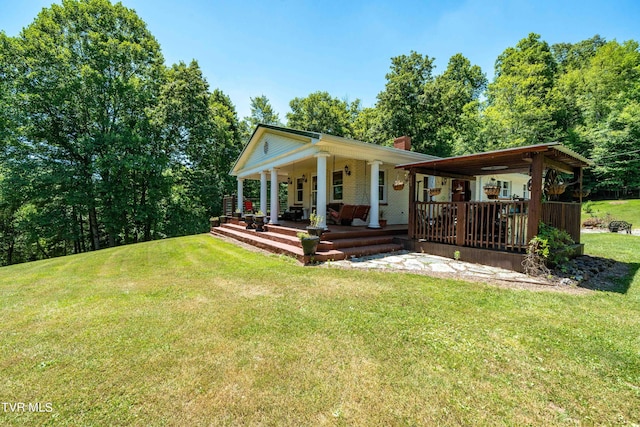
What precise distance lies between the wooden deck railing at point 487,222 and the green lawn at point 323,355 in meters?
1.97

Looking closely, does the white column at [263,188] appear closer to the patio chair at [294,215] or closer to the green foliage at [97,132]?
the patio chair at [294,215]

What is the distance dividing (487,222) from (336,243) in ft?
11.7

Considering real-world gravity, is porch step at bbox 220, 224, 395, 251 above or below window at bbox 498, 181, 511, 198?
below

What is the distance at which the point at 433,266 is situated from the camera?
19.9 feet

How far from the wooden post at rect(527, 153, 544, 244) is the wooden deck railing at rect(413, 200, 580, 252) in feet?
0.55

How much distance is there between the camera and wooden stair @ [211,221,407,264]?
6.86 metres

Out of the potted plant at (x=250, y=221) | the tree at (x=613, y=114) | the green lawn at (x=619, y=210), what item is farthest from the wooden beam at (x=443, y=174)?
the tree at (x=613, y=114)

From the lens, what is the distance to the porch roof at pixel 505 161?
5387mm

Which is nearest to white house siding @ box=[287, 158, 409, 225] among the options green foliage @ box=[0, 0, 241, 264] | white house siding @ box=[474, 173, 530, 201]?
white house siding @ box=[474, 173, 530, 201]

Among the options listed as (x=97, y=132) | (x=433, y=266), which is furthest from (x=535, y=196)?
(x=97, y=132)

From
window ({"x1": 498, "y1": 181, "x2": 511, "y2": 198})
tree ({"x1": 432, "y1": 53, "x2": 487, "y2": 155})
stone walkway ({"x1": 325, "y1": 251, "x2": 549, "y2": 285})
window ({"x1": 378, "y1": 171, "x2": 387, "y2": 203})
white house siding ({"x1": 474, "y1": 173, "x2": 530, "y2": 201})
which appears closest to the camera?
stone walkway ({"x1": 325, "y1": 251, "x2": 549, "y2": 285})

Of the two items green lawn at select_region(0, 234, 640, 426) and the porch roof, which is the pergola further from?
green lawn at select_region(0, 234, 640, 426)

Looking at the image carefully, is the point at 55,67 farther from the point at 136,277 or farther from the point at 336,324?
the point at 336,324

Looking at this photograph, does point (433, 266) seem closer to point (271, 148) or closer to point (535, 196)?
point (535, 196)
